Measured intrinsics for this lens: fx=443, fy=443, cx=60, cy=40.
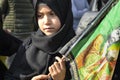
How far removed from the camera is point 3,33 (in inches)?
134

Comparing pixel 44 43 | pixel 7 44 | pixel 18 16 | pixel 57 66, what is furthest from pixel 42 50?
pixel 18 16

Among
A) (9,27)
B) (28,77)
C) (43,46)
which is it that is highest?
(43,46)

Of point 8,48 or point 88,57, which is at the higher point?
point 88,57

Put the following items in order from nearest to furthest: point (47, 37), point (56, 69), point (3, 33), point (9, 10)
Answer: point (56, 69), point (47, 37), point (3, 33), point (9, 10)

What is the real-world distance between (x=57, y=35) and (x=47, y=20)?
12 cm

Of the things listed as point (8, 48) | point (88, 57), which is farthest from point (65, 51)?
point (8, 48)

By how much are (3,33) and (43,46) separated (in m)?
0.54

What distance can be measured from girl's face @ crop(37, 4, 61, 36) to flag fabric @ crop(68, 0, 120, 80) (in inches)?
15.8

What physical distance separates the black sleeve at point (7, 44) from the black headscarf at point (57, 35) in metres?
0.37

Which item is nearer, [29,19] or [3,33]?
[3,33]

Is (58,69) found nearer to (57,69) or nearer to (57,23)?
(57,69)

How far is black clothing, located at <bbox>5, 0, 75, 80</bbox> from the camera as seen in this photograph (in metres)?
2.96

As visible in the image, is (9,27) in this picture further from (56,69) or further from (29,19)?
(56,69)

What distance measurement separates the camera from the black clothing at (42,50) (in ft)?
9.71
